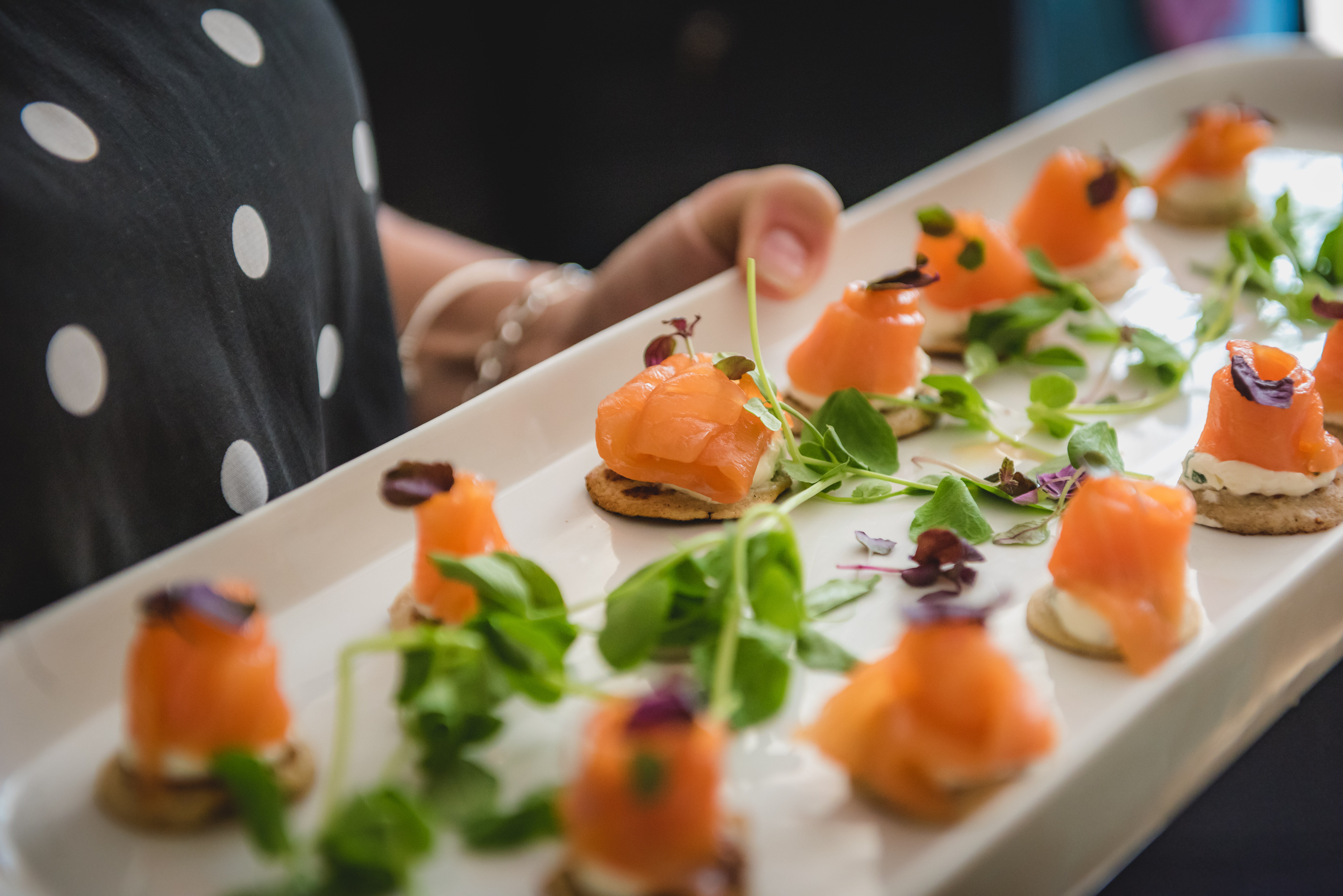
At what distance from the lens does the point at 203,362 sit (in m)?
0.94

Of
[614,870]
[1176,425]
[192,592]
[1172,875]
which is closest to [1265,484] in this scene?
[1176,425]

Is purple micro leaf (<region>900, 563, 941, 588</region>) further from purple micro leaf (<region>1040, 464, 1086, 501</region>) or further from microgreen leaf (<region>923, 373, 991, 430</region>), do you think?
microgreen leaf (<region>923, 373, 991, 430</region>)

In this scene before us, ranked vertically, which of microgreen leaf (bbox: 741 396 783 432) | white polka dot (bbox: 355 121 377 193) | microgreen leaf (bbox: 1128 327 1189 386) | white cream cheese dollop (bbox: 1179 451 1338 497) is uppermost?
white polka dot (bbox: 355 121 377 193)

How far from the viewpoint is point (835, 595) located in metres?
0.81

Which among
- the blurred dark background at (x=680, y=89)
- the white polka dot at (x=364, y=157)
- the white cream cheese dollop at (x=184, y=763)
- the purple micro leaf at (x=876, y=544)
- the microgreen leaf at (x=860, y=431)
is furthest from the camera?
the blurred dark background at (x=680, y=89)

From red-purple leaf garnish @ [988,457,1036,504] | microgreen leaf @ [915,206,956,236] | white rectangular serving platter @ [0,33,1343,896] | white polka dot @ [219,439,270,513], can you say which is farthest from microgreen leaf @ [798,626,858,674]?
microgreen leaf @ [915,206,956,236]

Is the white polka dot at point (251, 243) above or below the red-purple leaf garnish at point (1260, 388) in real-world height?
above

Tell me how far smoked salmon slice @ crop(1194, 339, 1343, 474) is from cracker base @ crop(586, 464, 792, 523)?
351 mm

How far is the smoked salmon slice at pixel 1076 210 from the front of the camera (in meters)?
1.29

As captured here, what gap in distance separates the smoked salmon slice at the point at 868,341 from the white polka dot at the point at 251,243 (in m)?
0.51

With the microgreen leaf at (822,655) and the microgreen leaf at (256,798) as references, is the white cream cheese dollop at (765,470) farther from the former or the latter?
the microgreen leaf at (256,798)

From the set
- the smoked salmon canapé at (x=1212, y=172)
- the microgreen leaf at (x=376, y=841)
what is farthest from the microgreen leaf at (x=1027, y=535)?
the smoked salmon canapé at (x=1212, y=172)

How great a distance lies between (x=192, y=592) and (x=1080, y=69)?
293 centimetres

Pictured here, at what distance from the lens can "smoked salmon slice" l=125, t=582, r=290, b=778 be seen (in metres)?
0.63
